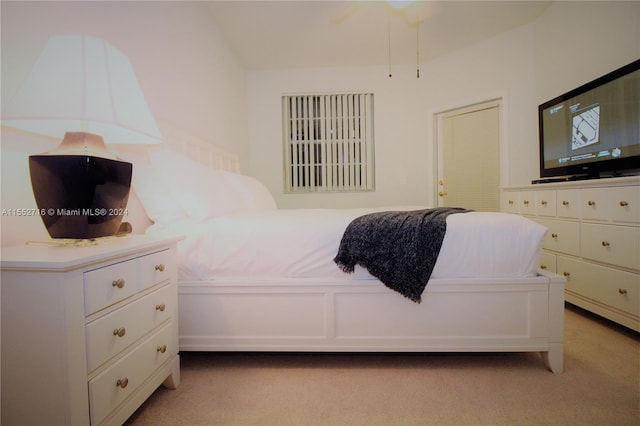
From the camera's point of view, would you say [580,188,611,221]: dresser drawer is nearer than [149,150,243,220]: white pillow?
No

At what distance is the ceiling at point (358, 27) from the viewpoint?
2744 millimetres

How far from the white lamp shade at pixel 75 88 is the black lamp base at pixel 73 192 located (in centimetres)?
15

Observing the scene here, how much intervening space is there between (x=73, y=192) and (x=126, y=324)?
1.61ft

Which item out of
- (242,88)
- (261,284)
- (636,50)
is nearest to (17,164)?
(261,284)

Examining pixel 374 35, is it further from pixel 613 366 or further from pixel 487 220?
pixel 613 366

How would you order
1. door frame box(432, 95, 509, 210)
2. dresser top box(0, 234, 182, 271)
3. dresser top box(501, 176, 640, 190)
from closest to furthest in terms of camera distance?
dresser top box(0, 234, 182, 271), dresser top box(501, 176, 640, 190), door frame box(432, 95, 509, 210)

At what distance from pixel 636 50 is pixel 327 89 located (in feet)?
9.59

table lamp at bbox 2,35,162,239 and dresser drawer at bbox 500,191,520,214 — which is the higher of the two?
table lamp at bbox 2,35,162,239

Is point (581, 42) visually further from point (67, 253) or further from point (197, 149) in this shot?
point (67, 253)

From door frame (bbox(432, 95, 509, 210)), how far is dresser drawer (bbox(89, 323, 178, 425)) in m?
3.56

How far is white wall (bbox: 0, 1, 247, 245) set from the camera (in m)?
1.09

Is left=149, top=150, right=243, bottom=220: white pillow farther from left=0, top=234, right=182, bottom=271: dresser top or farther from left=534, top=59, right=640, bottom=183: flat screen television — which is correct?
left=534, top=59, right=640, bottom=183: flat screen television

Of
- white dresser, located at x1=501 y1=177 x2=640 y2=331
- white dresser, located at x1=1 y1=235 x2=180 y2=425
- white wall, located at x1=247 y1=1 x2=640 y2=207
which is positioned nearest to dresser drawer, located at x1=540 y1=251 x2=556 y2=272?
white dresser, located at x1=501 y1=177 x2=640 y2=331

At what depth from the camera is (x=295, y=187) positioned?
4.13m
